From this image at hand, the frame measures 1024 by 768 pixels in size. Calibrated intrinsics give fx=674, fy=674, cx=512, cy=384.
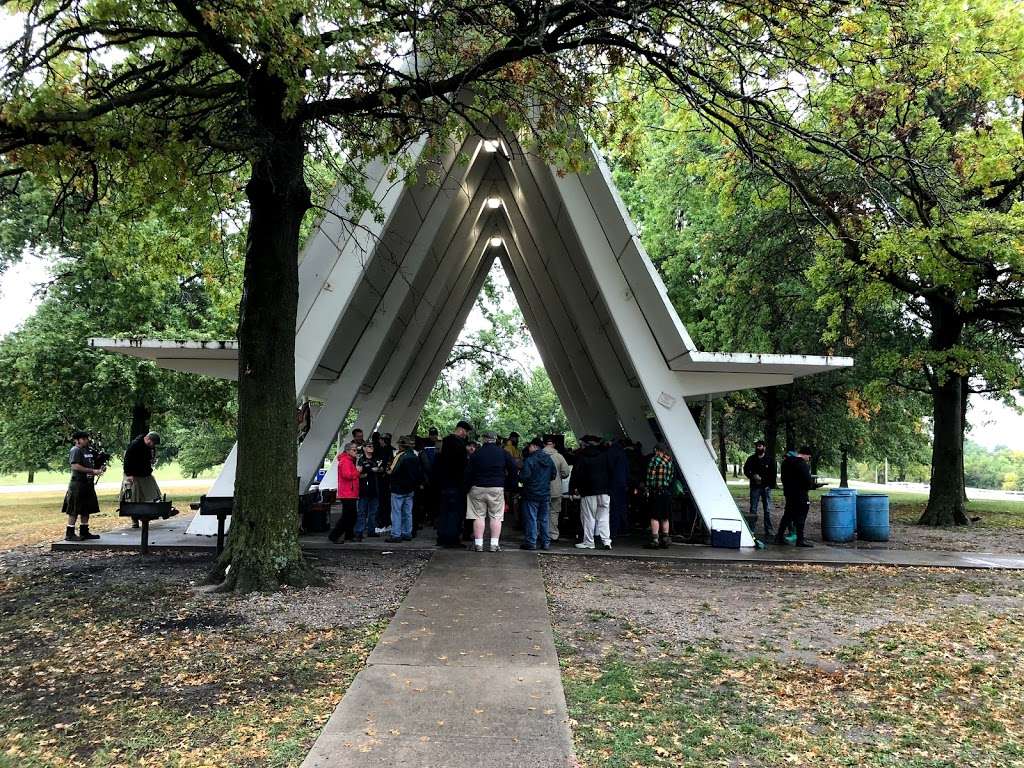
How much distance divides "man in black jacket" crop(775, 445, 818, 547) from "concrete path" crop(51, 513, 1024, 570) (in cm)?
43

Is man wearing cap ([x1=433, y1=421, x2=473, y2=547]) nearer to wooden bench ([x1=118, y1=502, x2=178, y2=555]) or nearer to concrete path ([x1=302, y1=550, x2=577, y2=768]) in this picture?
concrete path ([x1=302, y1=550, x2=577, y2=768])

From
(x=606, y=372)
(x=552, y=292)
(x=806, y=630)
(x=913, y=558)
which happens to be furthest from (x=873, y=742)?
(x=552, y=292)

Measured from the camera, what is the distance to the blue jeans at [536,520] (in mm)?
11102

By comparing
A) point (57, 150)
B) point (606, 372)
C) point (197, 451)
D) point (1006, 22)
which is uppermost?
point (1006, 22)

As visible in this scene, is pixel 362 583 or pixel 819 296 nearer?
pixel 362 583

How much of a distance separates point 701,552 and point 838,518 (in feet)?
11.7

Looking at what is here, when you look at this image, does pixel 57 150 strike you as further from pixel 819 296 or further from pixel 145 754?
pixel 819 296

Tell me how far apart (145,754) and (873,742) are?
4319mm

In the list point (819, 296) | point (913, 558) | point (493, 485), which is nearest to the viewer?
point (493, 485)

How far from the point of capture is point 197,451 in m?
48.1

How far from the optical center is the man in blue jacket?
431 inches

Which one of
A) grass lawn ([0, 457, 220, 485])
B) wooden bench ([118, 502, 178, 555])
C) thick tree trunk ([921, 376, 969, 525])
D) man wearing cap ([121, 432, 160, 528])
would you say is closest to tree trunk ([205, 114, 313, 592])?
wooden bench ([118, 502, 178, 555])

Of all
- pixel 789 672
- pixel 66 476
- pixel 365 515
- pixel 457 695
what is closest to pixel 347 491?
pixel 365 515

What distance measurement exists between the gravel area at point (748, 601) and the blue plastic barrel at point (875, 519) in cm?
275
